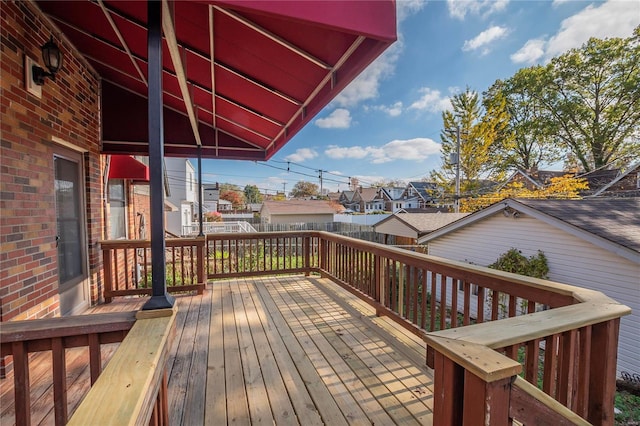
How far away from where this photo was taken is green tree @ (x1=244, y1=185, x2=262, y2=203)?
55875 mm

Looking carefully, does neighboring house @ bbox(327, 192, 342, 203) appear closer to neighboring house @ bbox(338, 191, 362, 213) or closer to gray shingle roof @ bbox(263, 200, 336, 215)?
neighboring house @ bbox(338, 191, 362, 213)

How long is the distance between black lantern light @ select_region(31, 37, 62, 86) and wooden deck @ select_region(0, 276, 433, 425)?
7.63 ft

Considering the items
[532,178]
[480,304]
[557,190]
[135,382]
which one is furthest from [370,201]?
[135,382]

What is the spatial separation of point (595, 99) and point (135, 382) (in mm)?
24878

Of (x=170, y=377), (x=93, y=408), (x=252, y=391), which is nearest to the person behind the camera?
(x=93, y=408)

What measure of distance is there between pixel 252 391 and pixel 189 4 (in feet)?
9.21

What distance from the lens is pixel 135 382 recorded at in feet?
2.96

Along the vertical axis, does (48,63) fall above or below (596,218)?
above

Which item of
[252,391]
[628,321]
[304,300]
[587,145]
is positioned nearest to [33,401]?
[252,391]

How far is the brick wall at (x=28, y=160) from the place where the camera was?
199 centimetres

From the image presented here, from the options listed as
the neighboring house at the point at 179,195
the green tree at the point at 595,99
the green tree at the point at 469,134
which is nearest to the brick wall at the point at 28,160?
the neighboring house at the point at 179,195

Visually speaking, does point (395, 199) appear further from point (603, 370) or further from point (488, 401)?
point (488, 401)

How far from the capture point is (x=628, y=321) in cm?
575

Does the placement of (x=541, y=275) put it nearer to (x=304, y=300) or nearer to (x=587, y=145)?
(x=304, y=300)
